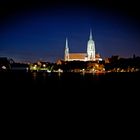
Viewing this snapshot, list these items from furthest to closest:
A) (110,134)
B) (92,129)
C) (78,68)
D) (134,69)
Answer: (78,68) → (134,69) → (92,129) → (110,134)

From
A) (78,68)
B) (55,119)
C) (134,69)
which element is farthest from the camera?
(78,68)

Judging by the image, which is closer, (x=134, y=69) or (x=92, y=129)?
(x=92, y=129)

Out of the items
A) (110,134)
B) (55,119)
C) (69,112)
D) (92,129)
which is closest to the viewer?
(110,134)

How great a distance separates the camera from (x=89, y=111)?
66.8 feet

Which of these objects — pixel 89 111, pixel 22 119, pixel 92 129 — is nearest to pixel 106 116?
pixel 89 111

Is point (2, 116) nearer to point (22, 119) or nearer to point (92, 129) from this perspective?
point (22, 119)

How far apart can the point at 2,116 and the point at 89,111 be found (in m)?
6.02

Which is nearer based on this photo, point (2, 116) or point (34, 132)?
point (34, 132)

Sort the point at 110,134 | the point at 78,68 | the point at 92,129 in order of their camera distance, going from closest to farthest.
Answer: the point at 110,134
the point at 92,129
the point at 78,68

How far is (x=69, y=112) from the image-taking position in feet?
65.2

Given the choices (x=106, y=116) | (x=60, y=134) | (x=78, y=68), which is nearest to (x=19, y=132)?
(x=60, y=134)

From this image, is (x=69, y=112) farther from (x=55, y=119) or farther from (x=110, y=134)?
(x=110, y=134)

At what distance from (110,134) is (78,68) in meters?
176

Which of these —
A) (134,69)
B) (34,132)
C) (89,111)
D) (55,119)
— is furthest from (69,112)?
(134,69)
